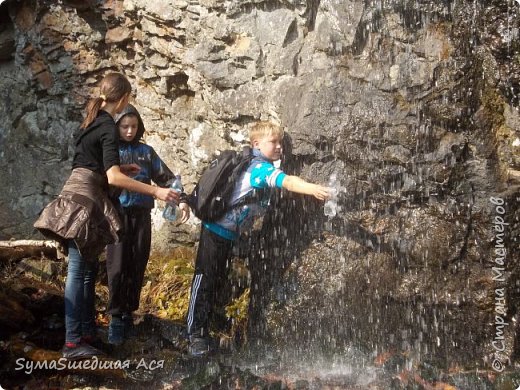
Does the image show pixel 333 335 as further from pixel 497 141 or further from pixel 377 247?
pixel 497 141

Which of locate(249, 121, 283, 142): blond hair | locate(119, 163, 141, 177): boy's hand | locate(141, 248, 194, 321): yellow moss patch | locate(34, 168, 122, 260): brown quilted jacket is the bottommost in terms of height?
locate(141, 248, 194, 321): yellow moss patch

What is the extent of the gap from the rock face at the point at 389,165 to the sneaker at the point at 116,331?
112 cm

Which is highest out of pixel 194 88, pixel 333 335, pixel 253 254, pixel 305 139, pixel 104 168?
pixel 194 88

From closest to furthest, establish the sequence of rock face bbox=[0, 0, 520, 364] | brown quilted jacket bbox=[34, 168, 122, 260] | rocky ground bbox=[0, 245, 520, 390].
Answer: brown quilted jacket bbox=[34, 168, 122, 260] < rocky ground bbox=[0, 245, 520, 390] < rock face bbox=[0, 0, 520, 364]

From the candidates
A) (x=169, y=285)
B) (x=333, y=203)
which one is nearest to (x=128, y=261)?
(x=169, y=285)

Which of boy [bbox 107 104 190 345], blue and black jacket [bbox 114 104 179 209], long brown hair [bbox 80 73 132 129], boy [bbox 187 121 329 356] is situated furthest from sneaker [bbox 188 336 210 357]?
long brown hair [bbox 80 73 132 129]

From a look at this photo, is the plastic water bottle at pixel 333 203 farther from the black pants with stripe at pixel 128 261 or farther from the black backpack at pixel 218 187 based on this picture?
the black pants with stripe at pixel 128 261

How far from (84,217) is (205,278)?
1.11 m

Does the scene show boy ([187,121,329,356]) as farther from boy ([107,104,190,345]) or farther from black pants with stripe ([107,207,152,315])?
black pants with stripe ([107,207,152,315])

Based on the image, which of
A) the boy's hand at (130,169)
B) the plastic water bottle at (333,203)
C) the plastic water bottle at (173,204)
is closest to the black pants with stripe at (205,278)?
the plastic water bottle at (173,204)

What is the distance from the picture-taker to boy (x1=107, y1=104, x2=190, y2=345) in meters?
5.05

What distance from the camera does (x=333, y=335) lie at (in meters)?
5.63

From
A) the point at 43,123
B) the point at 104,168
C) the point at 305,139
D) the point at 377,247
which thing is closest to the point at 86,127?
the point at 104,168

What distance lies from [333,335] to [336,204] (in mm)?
1076
